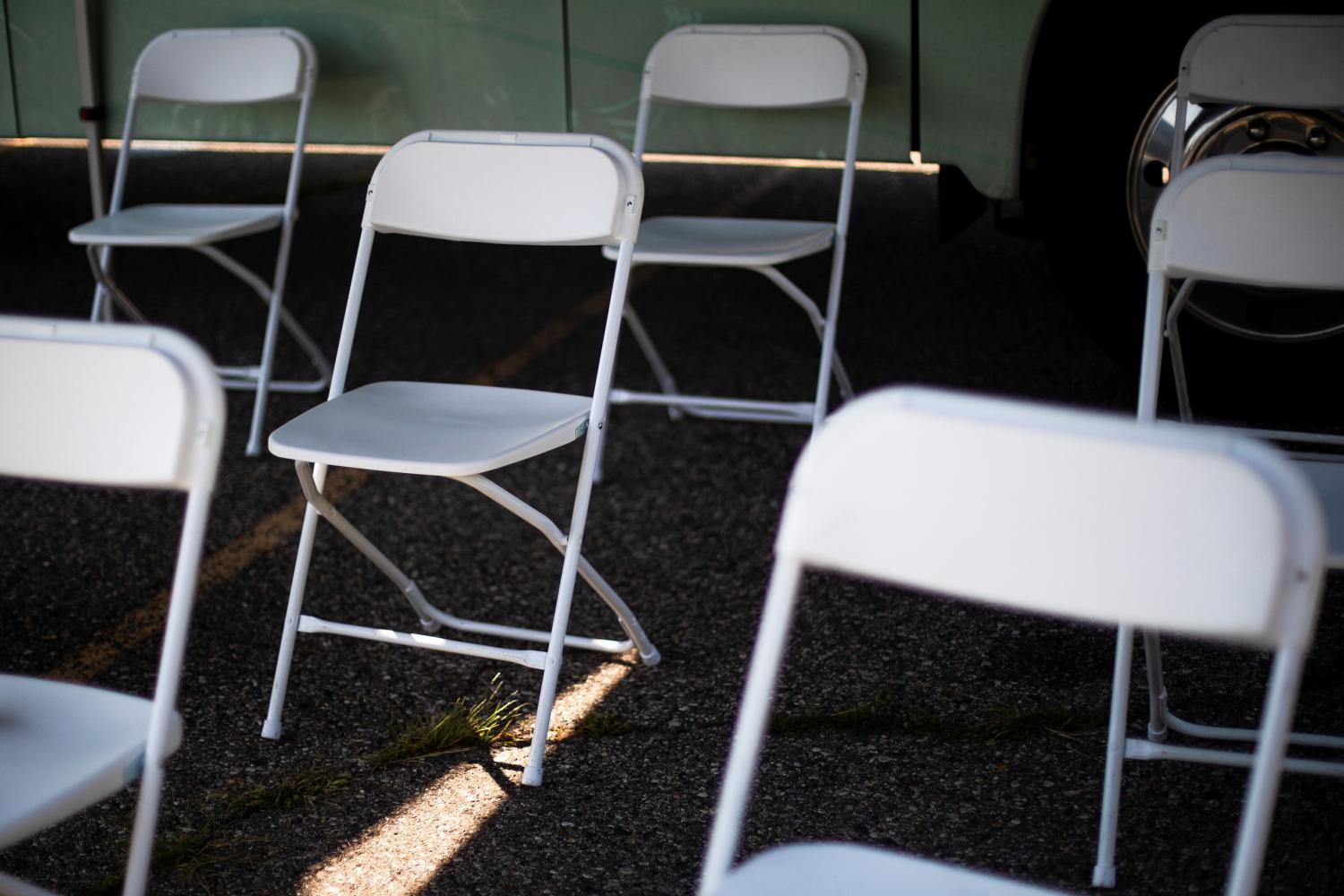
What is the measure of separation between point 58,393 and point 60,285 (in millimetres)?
4044

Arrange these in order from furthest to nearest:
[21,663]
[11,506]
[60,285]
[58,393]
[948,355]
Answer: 1. [60,285]
2. [948,355]
3. [11,506]
4. [21,663]
5. [58,393]

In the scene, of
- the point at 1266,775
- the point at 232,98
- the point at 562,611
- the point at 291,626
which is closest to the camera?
the point at 1266,775

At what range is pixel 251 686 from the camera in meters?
2.58

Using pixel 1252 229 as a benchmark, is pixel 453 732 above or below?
below

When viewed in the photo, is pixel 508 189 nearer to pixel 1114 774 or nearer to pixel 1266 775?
pixel 1114 774

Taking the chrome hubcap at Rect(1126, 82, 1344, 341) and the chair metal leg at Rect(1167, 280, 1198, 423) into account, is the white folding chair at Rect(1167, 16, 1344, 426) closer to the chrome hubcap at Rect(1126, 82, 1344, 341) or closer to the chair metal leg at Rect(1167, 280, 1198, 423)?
the chrome hubcap at Rect(1126, 82, 1344, 341)

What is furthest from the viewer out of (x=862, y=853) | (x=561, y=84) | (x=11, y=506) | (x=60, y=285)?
(x=60, y=285)

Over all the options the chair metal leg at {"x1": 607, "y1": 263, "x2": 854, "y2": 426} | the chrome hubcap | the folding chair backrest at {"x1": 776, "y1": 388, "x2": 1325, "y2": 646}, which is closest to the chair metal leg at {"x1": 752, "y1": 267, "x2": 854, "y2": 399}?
the chair metal leg at {"x1": 607, "y1": 263, "x2": 854, "y2": 426}

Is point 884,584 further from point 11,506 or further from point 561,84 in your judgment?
point 11,506

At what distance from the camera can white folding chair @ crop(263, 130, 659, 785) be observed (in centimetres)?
222

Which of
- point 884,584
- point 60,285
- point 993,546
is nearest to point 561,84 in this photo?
point 884,584

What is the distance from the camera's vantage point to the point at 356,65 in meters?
4.00

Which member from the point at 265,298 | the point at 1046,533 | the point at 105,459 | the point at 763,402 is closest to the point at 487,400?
the point at 105,459

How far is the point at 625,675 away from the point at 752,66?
5.67 feet
